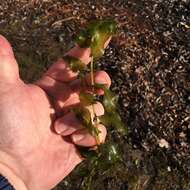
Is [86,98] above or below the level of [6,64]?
below

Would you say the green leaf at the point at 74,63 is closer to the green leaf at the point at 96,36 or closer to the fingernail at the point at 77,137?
the green leaf at the point at 96,36

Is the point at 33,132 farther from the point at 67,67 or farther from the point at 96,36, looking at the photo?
the point at 96,36


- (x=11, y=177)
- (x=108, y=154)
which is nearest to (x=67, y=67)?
(x=108, y=154)

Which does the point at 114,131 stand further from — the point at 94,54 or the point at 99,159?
the point at 94,54

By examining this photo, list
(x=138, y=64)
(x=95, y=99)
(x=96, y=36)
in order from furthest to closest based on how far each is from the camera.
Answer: (x=138, y=64), (x=95, y=99), (x=96, y=36)

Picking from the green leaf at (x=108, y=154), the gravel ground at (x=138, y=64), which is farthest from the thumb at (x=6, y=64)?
the gravel ground at (x=138, y=64)

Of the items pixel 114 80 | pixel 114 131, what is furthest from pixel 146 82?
pixel 114 131

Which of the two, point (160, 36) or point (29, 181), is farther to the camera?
point (160, 36)
